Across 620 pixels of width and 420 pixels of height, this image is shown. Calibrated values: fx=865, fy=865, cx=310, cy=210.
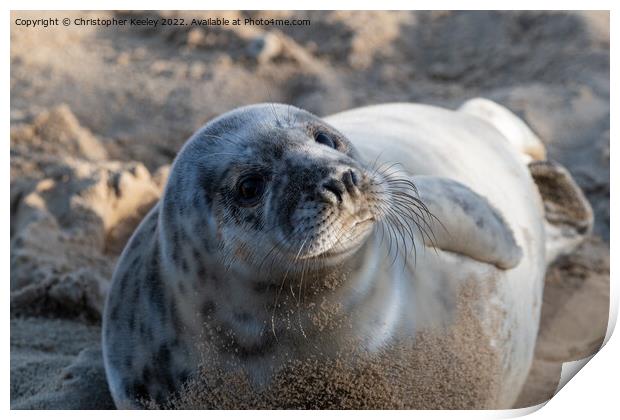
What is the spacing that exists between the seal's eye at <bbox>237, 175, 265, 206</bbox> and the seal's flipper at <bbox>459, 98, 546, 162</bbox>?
163 cm

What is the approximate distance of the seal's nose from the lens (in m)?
1.79

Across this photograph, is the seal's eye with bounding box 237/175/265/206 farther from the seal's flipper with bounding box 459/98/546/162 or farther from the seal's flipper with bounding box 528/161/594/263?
the seal's flipper with bounding box 459/98/546/162

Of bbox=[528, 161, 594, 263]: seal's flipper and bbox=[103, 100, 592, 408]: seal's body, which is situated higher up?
bbox=[103, 100, 592, 408]: seal's body

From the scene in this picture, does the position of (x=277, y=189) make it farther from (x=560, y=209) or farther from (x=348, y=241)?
(x=560, y=209)

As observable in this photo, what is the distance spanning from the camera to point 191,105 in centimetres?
398

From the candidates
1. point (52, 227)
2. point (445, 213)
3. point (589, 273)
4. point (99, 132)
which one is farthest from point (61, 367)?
point (589, 273)

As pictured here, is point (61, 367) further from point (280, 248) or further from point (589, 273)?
point (589, 273)

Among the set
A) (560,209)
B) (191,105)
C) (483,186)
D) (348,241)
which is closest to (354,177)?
(348,241)

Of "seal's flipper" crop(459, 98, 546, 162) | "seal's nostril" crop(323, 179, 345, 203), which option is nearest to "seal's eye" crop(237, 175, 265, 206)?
"seal's nostril" crop(323, 179, 345, 203)

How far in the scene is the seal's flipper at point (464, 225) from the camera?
2262mm

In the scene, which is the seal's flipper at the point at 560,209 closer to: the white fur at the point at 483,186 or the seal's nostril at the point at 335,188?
the white fur at the point at 483,186

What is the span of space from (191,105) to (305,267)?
2215 mm

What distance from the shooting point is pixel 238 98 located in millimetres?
4047

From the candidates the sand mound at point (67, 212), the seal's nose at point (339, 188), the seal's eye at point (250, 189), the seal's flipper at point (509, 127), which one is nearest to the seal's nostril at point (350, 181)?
the seal's nose at point (339, 188)
